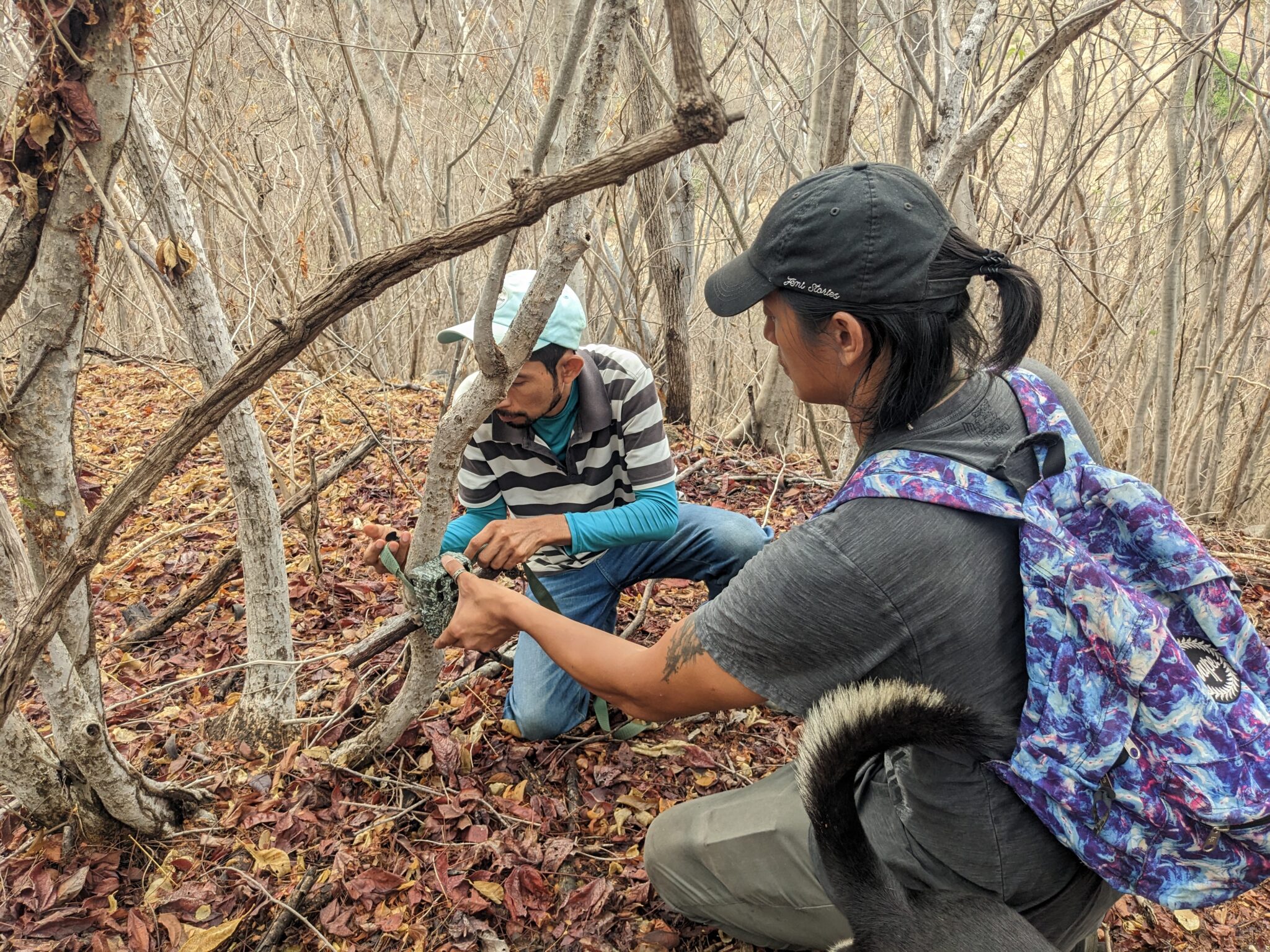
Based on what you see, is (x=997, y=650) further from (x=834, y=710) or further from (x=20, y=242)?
(x=20, y=242)

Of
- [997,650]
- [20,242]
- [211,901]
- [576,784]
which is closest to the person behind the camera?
[997,650]

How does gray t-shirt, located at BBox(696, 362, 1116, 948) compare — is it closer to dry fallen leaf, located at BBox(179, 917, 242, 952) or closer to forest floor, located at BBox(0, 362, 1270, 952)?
forest floor, located at BBox(0, 362, 1270, 952)

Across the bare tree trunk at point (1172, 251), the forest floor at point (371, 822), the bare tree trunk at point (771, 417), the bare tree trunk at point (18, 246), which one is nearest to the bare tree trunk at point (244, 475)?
the forest floor at point (371, 822)

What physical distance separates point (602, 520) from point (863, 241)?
146 centimetres

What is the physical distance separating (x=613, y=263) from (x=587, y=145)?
449 cm

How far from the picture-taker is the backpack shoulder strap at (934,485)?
1.47 m

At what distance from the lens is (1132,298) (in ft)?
21.0

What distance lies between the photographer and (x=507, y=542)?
2.39 metres

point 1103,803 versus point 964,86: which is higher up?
point 964,86

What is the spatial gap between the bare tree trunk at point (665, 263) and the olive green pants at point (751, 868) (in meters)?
4.13

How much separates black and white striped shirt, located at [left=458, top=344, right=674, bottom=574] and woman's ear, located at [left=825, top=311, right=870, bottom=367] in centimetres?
119

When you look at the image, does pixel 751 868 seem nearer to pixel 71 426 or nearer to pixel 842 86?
pixel 71 426

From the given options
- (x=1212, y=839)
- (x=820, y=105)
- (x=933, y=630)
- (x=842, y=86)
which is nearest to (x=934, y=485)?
(x=933, y=630)

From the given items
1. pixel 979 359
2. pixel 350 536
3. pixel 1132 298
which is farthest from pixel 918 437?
pixel 1132 298
